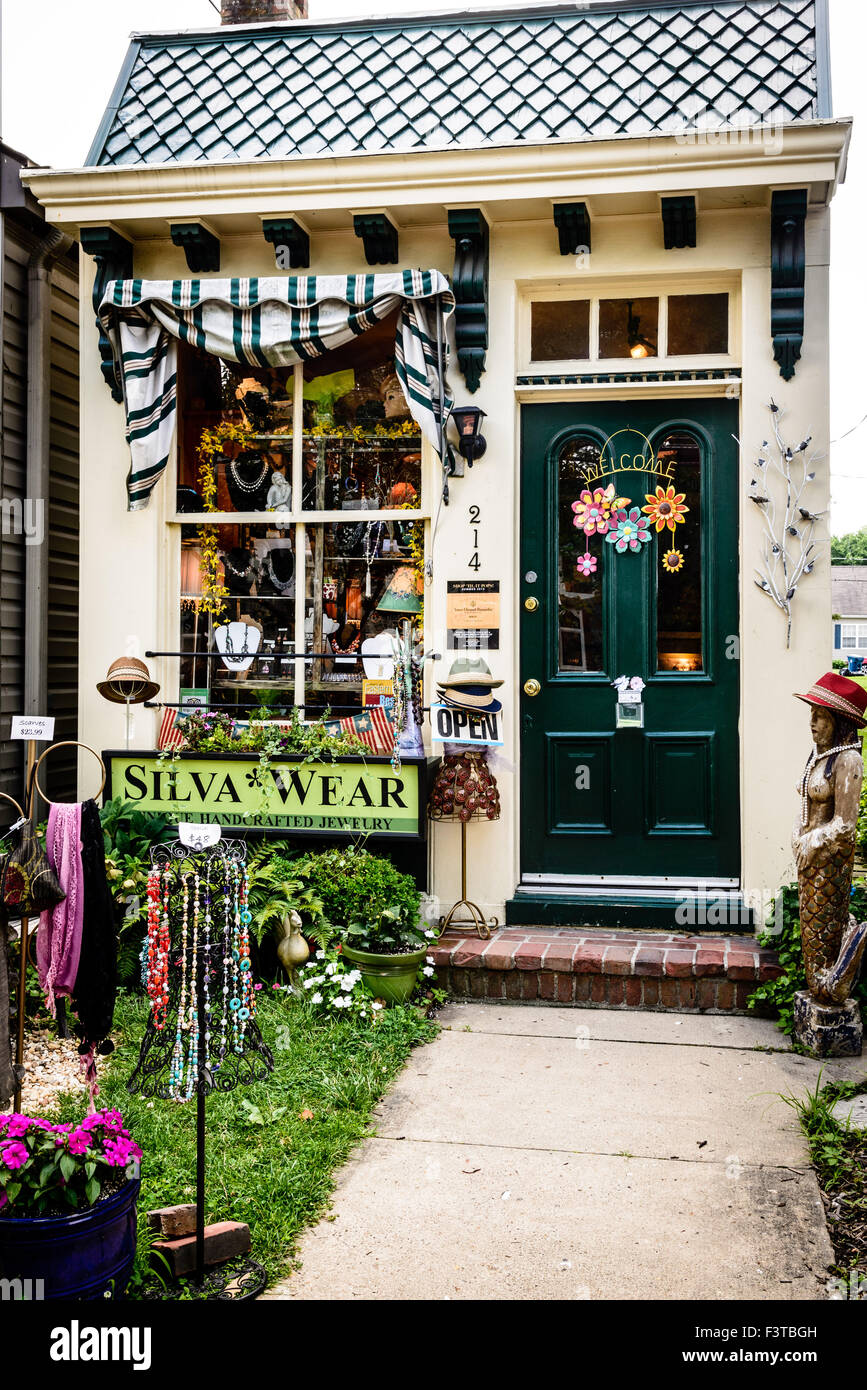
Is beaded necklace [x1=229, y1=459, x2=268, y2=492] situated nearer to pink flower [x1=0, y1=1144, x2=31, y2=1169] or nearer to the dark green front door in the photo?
the dark green front door

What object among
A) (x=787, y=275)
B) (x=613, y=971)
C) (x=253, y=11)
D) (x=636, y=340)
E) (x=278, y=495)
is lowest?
(x=613, y=971)

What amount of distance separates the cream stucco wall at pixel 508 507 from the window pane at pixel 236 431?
273 mm

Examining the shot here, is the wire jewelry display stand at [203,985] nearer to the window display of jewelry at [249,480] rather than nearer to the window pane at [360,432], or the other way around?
the window pane at [360,432]

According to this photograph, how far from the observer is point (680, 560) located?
6125mm

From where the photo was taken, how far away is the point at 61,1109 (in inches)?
167

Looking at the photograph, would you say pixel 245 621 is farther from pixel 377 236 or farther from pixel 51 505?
pixel 377 236

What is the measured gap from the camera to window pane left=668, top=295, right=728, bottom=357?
612 cm

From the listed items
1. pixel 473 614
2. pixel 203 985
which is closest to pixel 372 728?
pixel 473 614

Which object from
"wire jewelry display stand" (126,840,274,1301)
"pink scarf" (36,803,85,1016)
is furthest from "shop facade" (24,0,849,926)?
"wire jewelry display stand" (126,840,274,1301)

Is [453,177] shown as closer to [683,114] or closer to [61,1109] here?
[683,114]

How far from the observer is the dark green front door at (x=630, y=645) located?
19.9 ft

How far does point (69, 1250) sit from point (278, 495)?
4669mm

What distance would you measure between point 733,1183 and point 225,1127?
1.80 m

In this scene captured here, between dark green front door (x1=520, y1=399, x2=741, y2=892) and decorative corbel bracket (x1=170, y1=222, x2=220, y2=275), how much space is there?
204cm
